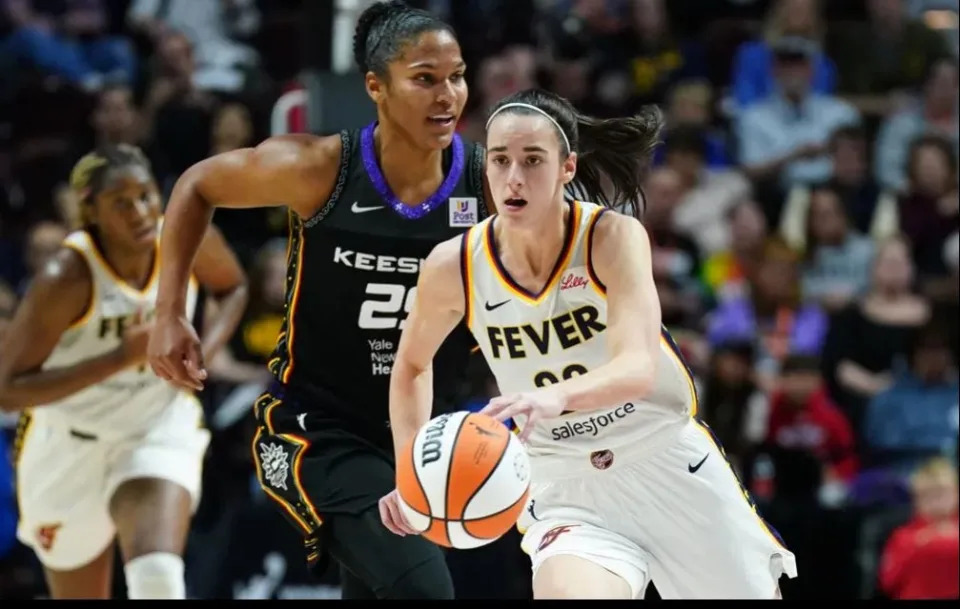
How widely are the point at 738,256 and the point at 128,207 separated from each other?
4.90m

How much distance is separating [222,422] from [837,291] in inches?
151

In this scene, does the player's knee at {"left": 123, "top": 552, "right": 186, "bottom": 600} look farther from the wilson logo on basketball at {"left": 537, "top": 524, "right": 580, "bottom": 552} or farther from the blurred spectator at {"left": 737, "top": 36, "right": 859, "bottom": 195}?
the blurred spectator at {"left": 737, "top": 36, "right": 859, "bottom": 195}

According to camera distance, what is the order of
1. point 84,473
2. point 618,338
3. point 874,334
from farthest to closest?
point 874,334
point 84,473
point 618,338

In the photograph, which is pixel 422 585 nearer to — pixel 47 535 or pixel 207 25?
pixel 47 535

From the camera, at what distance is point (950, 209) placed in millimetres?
10359

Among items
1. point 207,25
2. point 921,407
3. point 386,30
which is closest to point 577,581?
point 386,30

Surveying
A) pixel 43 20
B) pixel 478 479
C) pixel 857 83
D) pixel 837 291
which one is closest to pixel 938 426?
pixel 837 291

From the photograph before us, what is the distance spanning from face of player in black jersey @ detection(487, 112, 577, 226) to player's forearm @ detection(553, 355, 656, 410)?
51 cm

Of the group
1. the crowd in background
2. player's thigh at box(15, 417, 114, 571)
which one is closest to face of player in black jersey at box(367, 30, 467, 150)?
player's thigh at box(15, 417, 114, 571)

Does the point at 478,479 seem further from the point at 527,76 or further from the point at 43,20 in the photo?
the point at 43,20

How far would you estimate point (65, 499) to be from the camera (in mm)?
6602

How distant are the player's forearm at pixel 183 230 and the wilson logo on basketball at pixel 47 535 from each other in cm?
172

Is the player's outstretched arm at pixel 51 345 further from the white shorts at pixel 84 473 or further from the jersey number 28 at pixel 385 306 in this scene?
the jersey number 28 at pixel 385 306

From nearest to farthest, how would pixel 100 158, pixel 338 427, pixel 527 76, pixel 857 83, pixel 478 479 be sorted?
pixel 478 479 < pixel 338 427 < pixel 100 158 < pixel 527 76 < pixel 857 83
